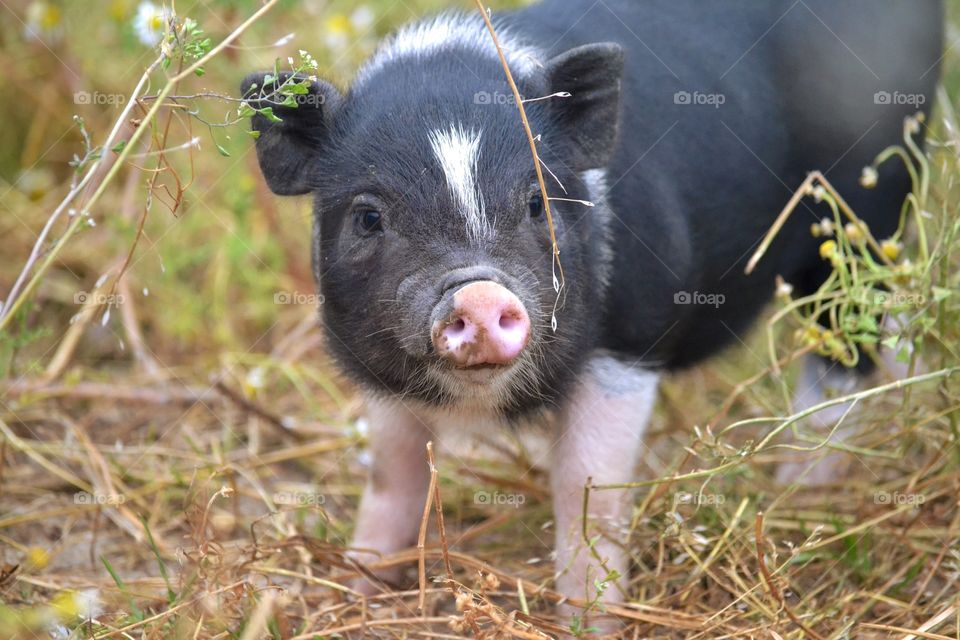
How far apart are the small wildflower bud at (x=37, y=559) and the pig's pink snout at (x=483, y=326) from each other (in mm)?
1871

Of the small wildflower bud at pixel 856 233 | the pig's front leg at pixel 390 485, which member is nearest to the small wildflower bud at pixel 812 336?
the small wildflower bud at pixel 856 233

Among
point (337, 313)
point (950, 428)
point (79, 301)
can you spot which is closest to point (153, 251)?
point (79, 301)

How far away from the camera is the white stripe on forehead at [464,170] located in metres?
3.16

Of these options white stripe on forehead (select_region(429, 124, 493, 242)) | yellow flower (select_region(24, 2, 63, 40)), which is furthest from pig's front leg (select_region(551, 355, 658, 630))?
yellow flower (select_region(24, 2, 63, 40))

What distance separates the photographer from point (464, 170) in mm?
3213

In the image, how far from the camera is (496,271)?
118 inches

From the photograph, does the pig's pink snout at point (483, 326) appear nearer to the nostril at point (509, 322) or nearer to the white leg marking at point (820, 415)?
the nostril at point (509, 322)

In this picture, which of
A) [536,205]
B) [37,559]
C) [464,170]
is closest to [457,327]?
[464,170]

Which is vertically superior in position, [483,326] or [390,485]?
[483,326]

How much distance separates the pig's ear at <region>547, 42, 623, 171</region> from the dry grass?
1.02m

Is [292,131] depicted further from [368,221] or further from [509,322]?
[509,322]

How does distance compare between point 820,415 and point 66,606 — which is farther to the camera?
point 820,415

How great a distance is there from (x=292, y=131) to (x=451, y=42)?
2.20ft

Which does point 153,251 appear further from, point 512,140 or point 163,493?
point 512,140
